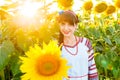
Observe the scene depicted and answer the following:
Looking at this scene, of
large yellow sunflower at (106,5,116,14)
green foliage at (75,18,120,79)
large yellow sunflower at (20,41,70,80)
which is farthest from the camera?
large yellow sunflower at (106,5,116,14)

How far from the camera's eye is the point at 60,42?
2820mm

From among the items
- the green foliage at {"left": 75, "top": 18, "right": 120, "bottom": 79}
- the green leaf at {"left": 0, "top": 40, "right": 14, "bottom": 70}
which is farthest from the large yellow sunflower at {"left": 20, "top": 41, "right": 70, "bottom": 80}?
the green foliage at {"left": 75, "top": 18, "right": 120, "bottom": 79}

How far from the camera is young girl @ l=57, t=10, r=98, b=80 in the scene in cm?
273

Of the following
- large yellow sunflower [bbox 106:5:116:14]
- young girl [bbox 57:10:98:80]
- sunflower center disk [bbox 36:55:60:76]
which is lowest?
sunflower center disk [bbox 36:55:60:76]

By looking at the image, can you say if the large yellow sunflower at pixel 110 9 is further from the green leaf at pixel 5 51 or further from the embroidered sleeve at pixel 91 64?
the green leaf at pixel 5 51

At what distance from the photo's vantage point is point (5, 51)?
2.66 m

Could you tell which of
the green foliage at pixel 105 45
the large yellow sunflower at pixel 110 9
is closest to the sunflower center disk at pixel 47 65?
the green foliage at pixel 105 45

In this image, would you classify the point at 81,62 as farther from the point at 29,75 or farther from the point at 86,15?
the point at 86,15

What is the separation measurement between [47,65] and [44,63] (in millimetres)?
17

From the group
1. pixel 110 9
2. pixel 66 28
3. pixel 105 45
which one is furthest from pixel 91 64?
pixel 110 9

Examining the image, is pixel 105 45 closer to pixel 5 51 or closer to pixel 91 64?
pixel 91 64

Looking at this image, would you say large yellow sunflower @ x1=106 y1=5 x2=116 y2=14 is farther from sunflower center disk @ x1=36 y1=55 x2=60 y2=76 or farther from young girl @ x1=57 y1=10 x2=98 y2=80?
sunflower center disk @ x1=36 y1=55 x2=60 y2=76

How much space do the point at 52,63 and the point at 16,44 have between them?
570 millimetres

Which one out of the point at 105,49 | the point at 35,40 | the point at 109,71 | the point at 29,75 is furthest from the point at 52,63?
the point at 109,71
